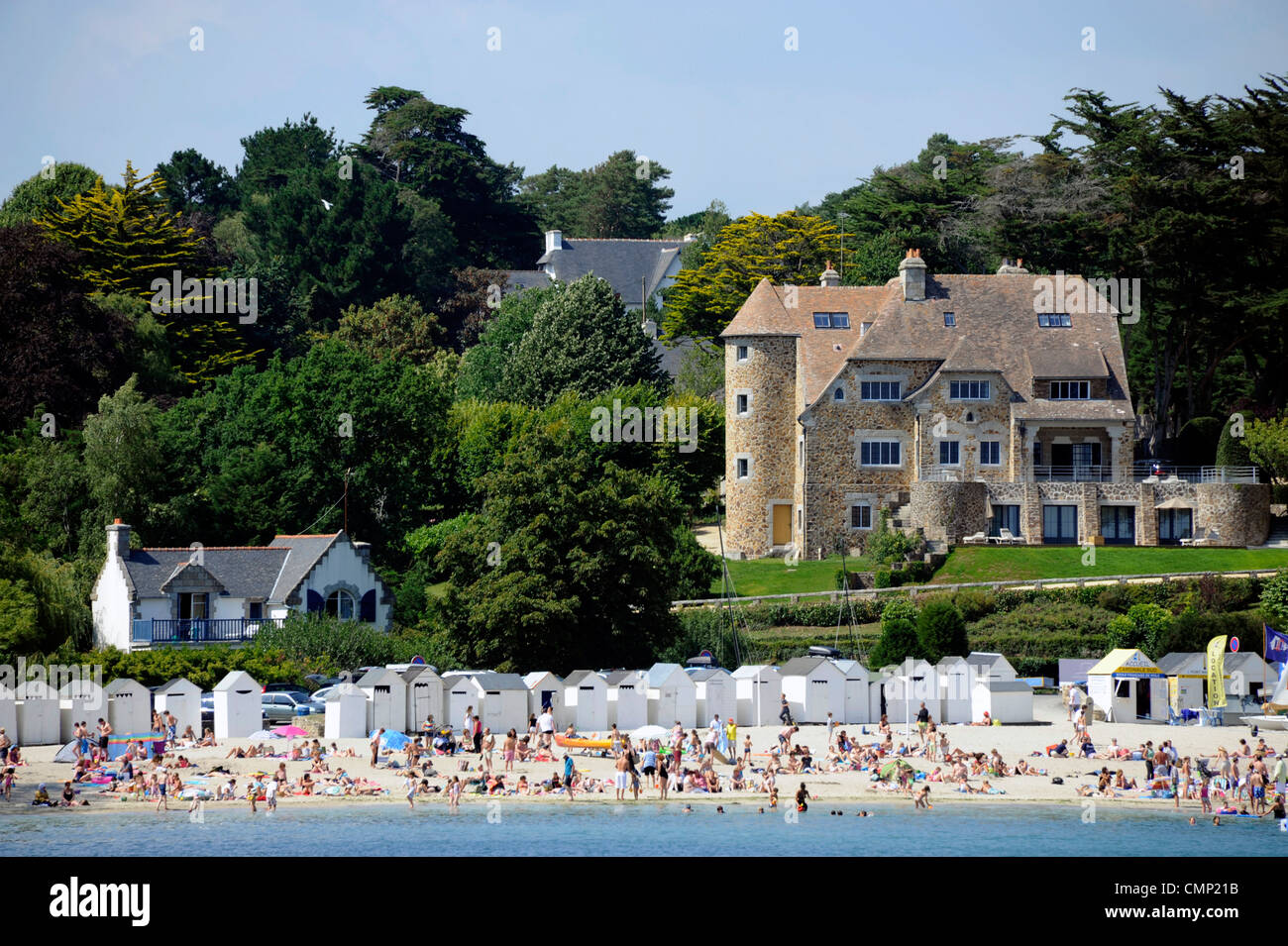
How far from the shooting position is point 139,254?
8019cm

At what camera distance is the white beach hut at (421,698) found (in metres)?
44.9

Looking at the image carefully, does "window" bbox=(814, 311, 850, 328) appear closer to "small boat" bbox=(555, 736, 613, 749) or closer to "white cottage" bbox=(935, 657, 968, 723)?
"white cottage" bbox=(935, 657, 968, 723)

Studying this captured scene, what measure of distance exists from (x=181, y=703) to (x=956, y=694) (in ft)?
74.1

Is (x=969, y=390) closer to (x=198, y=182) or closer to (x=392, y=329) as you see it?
(x=392, y=329)

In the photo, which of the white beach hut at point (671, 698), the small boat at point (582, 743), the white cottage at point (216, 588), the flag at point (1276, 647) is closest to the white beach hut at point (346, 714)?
the small boat at point (582, 743)

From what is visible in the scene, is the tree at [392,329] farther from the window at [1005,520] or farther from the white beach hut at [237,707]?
the white beach hut at [237,707]

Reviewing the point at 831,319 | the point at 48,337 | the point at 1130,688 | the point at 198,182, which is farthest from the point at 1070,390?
the point at 198,182

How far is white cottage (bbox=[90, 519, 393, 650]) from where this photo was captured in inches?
2109

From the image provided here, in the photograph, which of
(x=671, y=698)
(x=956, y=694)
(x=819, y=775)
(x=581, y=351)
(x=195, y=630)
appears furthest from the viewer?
(x=581, y=351)

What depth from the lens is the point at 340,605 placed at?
185 ft

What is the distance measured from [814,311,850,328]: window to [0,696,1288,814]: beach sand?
2751 cm

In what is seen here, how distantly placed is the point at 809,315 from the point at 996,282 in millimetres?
8755

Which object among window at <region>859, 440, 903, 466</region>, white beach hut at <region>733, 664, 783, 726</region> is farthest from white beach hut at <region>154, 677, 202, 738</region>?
window at <region>859, 440, 903, 466</region>
